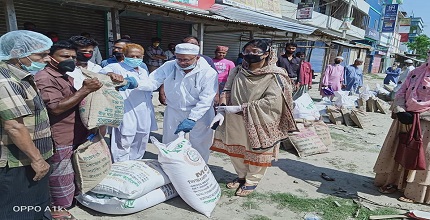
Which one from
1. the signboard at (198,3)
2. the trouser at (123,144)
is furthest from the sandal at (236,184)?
the signboard at (198,3)

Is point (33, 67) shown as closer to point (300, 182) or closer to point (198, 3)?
point (300, 182)

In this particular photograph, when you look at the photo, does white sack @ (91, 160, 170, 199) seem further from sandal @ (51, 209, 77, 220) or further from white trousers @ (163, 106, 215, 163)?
white trousers @ (163, 106, 215, 163)

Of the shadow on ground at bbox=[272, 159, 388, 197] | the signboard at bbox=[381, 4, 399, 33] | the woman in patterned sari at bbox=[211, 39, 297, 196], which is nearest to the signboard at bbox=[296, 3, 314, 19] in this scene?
the shadow on ground at bbox=[272, 159, 388, 197]

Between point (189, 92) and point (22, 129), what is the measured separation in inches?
63.3

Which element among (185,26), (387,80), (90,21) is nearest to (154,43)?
(90,21)

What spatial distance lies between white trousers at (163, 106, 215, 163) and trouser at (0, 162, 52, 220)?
4.69ft

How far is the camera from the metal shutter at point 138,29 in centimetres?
879

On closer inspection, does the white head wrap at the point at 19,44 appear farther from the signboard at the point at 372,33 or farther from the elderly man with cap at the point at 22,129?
the signboard at the point at 372,33

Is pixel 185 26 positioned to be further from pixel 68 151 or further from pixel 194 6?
pixel 68 151

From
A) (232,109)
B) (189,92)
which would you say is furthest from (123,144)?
(232,109)

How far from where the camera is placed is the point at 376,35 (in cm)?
3080

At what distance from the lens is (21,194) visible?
178 centimetres

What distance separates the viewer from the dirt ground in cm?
268

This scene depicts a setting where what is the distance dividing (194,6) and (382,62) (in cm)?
3641
